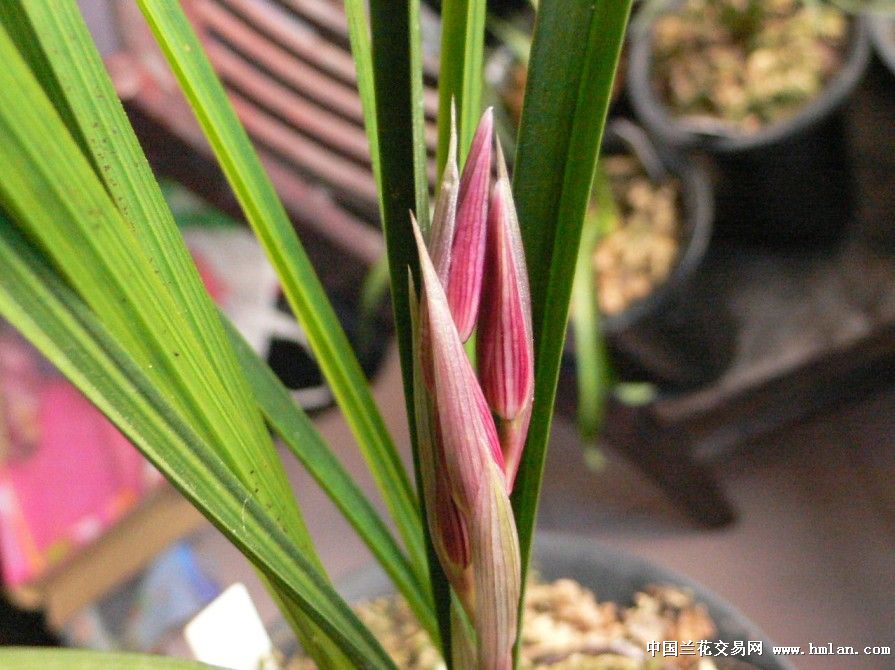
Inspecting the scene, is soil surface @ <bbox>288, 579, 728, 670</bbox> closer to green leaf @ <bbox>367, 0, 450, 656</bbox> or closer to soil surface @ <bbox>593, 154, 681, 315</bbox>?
green leaf @ <bbox>367, 0, 450, 656</bbox>

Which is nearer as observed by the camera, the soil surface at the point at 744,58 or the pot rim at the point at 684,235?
the pot rim at the point at 684,235

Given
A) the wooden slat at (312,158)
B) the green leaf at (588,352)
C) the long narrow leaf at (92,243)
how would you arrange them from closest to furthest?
1. the long narrow leaf at (92,243)
2. the green leaf at (588,352)
3. the wooden slat at (312,158)

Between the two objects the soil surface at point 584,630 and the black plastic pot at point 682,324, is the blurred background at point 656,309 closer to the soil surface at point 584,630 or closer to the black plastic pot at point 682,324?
the black plastic pot at point 682,324

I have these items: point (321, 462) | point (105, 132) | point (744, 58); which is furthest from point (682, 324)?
point (105, 132)

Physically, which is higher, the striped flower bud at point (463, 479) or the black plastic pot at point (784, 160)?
the black plastic pot at point (784, 160)

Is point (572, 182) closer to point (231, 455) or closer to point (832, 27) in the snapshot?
point (231, 455)

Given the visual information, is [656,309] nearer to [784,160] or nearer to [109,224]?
[784,160]

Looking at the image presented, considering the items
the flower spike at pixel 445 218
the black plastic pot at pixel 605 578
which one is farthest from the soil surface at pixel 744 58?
the flower spike at pixel 445 218
